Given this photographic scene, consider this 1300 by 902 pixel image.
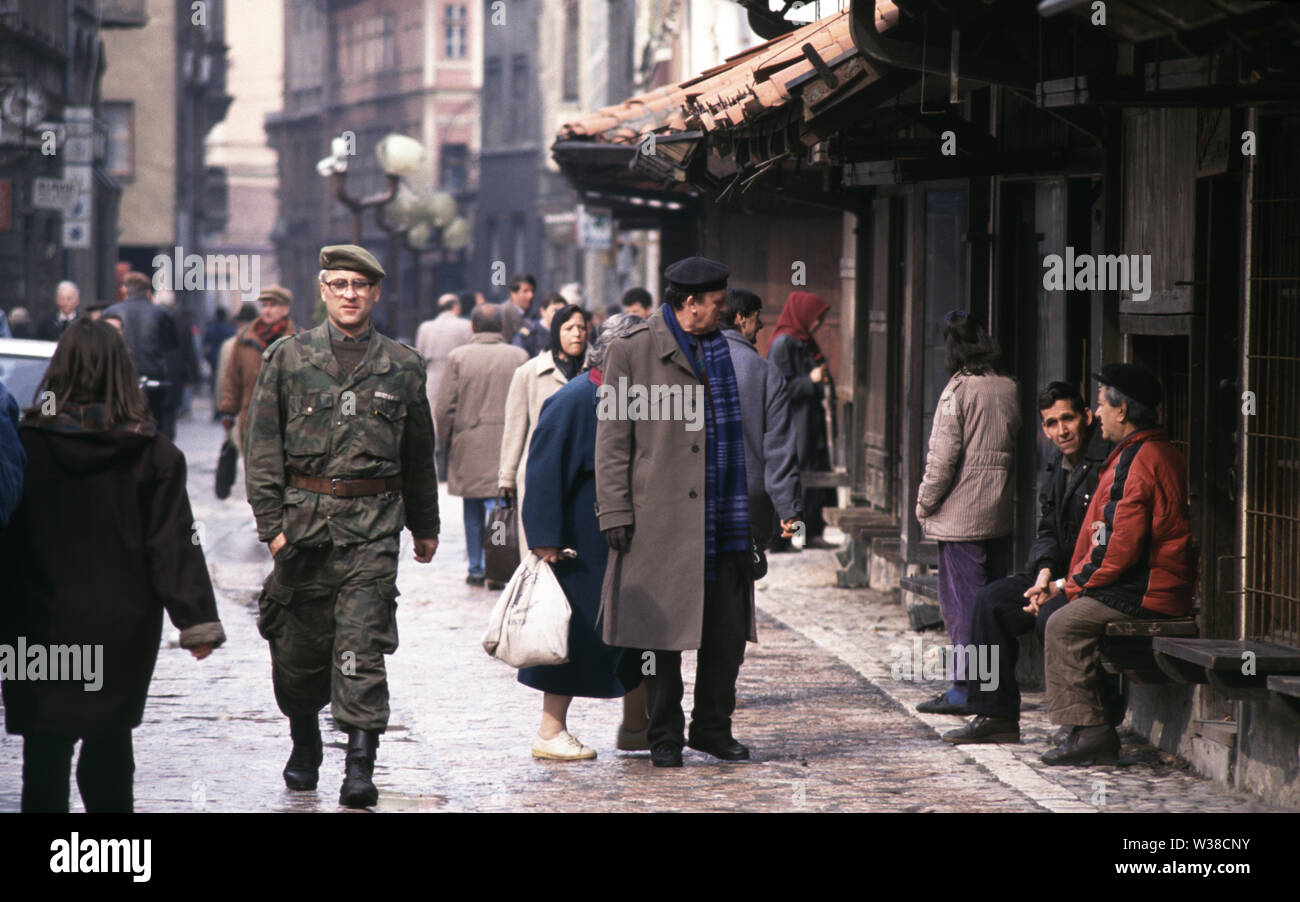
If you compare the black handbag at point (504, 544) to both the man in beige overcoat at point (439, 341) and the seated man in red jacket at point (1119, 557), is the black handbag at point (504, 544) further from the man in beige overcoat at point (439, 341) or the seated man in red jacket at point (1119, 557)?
the man in beige overcoat at point (439, 341)

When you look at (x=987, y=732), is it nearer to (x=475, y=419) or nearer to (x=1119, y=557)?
(x=1119, y=557)

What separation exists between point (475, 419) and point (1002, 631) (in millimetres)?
5866

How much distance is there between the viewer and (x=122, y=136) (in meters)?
48.9

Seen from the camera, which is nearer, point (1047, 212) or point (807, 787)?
point (807, 787)

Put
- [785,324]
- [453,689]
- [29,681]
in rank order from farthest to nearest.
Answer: [785,324]
[453,689]
[29,681]

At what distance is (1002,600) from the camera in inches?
348

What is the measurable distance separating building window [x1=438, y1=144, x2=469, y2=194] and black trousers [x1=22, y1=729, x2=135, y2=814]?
56.7 meters

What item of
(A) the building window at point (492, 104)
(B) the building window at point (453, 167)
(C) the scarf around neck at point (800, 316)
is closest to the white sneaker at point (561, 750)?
(C) the scarf around neck at point (800, 316)

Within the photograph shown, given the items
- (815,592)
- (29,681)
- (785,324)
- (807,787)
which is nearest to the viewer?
(29,681)

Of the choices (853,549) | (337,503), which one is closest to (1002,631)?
(337,503)

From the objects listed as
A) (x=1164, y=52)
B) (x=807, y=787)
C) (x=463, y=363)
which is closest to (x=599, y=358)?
(x=807, y=787)

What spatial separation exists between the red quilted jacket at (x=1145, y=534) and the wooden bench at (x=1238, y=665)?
535 millimetres

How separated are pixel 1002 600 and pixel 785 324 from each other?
745 centimetres
